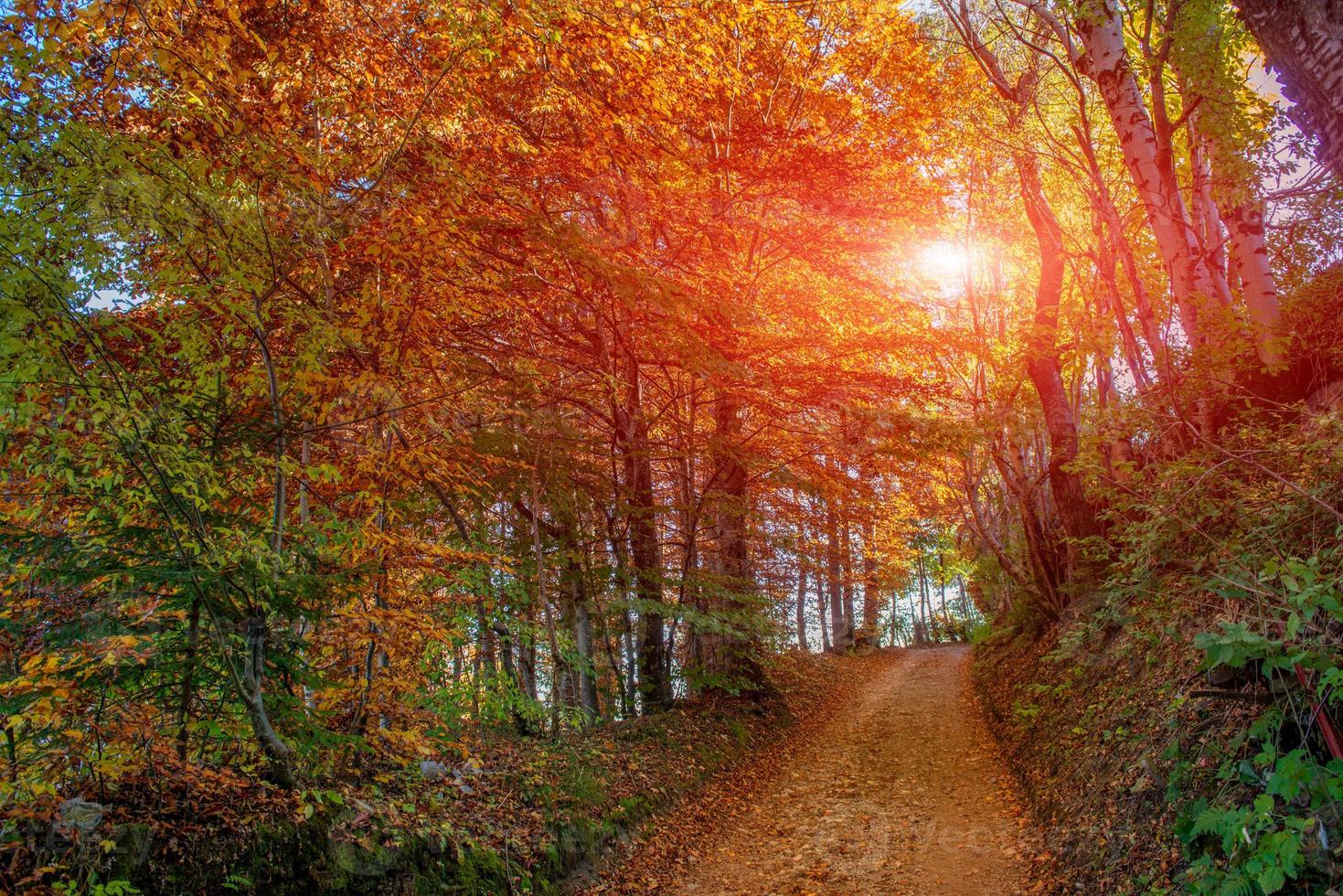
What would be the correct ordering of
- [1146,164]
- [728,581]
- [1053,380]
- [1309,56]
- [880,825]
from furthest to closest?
[1053,380] → [728,581] → [880,825] → [1146,164] → [1309,56]

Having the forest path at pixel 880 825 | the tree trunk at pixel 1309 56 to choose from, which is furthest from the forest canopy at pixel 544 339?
the forest path at pixel 880 825

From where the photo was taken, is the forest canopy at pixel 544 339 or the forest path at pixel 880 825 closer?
the forest canopy at pixel 544 339

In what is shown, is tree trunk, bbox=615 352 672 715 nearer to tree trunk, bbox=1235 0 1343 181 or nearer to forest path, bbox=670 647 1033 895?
forest path, bbox=670 647 1033 895

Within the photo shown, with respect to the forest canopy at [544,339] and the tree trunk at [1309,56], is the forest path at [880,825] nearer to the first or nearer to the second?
the forest canopy at [544,339]

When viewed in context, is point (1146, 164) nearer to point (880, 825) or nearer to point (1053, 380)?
point (1053, 380)

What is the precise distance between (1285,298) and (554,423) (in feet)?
23.7

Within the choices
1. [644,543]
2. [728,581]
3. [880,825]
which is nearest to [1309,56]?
[880,825]

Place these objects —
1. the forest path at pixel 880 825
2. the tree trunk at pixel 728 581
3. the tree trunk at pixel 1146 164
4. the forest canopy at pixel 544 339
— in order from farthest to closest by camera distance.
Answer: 1. the tree trunk at pixel 728 581
2. the forest path at pixel 880 825
3. the tree trunk at pixel 1146 164
4. the forest canopy at pixel 544 339

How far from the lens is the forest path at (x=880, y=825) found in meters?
5.89

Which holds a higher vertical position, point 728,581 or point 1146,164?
point 1146,164

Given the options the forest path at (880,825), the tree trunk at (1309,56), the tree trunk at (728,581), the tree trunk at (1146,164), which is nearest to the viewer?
the tree trunk at (1309,56)

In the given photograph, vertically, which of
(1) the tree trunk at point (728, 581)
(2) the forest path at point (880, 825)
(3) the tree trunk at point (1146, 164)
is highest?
(3) the tree trunk at point (1146, 164)

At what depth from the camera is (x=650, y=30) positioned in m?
7.70

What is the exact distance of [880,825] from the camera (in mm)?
7164
